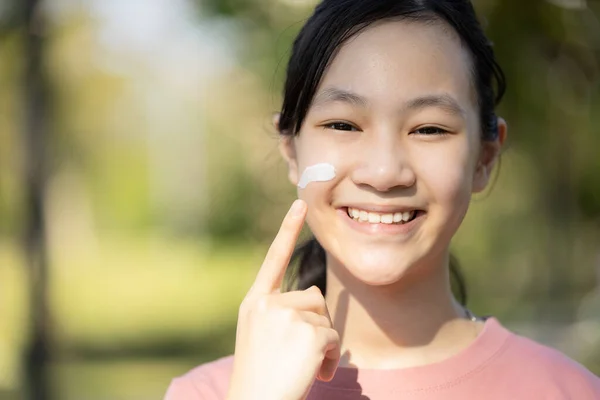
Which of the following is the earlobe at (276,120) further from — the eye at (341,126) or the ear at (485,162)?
the ear at (485,162)

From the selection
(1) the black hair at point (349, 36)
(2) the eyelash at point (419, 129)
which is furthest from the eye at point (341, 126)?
(1) the black hair at point (349, 36)

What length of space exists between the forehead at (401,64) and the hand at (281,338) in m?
0.36

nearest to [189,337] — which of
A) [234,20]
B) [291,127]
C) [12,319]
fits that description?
[12,319]

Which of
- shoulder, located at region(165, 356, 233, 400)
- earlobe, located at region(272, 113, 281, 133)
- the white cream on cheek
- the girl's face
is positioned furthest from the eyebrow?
shoulder, located at region(165, 356, 233, 400)

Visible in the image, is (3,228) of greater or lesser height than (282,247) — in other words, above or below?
below

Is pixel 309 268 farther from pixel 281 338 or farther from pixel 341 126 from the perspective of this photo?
pixel 281 338

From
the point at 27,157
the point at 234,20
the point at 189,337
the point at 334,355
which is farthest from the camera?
the point at 189,337

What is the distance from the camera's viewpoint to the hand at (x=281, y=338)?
5.60 feet

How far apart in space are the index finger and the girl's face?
20 centimetres

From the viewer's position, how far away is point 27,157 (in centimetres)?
658

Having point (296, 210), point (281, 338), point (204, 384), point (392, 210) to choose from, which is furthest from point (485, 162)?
point (204, 384)

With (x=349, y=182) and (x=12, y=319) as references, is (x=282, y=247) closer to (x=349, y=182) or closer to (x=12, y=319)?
(x=349, y=182)

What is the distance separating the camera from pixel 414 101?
1.98m

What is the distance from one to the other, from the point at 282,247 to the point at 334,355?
0.26m
